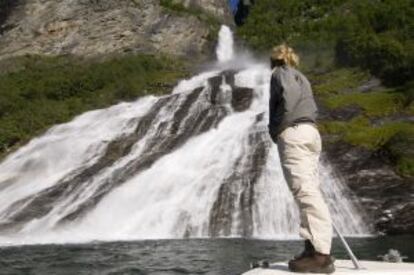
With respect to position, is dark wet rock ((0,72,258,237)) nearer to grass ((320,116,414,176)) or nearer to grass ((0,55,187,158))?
grass ((320,116,414,176))

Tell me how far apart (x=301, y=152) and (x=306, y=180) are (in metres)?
0.36

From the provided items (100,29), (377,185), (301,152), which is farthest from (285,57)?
(100,29)

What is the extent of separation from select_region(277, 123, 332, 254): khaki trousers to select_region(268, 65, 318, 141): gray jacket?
11cm

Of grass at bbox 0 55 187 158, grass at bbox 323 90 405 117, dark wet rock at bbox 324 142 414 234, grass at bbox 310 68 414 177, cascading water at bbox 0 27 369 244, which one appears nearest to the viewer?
cascading water at bbox 0 27 369 244

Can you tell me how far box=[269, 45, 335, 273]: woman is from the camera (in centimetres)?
880

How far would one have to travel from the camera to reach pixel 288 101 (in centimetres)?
929

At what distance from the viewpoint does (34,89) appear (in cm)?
6762

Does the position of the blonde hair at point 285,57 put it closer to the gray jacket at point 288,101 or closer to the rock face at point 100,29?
the gray jacket at point 288,101

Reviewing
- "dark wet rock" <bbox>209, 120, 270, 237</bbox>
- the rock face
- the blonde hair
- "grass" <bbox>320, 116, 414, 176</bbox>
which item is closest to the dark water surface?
"dark wet rock" <bbox>209, 120, 270, 237</bbox>

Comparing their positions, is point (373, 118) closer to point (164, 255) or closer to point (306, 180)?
point (164, 255)

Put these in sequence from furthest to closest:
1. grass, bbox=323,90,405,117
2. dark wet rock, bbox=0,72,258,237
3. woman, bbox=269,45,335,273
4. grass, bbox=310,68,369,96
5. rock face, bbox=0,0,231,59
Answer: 1. rock face, bbox=0,0,231,59
2. grass, bbox=310,68,369,96
3. grass, bbox=323,90,405,117
4. dark wet rock, bbox=0,72,258,237
5. woman, bbox=269,45,335,273

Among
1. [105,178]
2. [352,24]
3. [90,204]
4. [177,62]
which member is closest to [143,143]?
[105,178]

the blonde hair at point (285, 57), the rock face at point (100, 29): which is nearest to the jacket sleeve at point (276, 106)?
the blonde hair at point (285, 57)

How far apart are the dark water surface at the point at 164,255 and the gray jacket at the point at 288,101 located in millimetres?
6605
